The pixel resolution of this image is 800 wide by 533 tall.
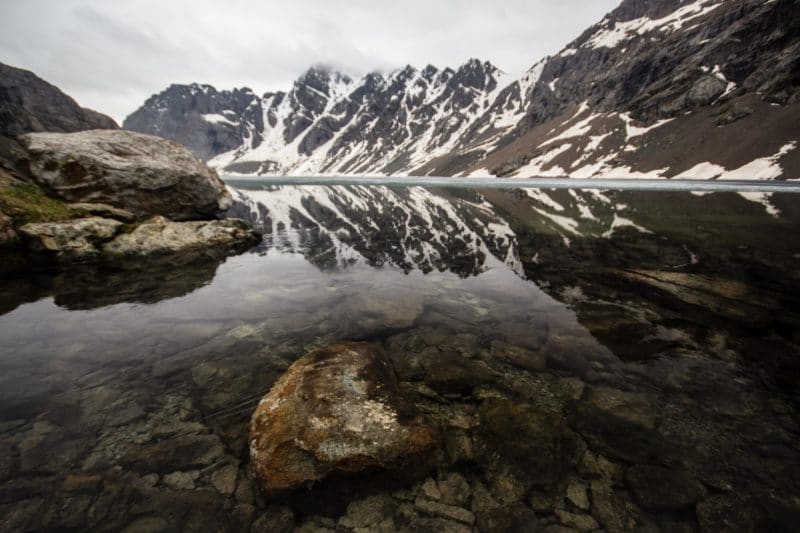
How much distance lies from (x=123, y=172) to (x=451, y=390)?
2660 cm

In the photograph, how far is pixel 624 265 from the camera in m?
16.5

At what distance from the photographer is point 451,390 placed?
7.55 meters

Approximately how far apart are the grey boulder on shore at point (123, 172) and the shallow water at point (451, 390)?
28.9 ft

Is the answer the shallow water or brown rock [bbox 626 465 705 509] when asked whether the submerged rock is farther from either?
brown rock [bbox 626 465 705 509]

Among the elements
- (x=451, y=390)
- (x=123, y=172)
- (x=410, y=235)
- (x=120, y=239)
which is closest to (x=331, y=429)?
(x=451, y=390)

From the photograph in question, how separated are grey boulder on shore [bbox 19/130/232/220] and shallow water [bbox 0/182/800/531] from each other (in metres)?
8.79

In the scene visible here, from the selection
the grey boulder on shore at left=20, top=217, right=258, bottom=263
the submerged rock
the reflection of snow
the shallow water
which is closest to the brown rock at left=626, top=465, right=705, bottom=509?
the shallow water

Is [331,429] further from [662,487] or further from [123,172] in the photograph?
[123,172]

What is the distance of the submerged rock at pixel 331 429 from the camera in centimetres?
529

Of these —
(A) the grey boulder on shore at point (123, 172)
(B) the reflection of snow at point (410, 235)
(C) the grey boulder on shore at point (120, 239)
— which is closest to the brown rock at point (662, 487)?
(B) the reflection of snow at point (410, 235)

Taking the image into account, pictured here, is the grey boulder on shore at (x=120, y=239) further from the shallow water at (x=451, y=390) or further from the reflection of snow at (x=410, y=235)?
the reflection of snow at (x=410, y=235)

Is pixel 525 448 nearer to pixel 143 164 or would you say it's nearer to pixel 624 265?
pixel 624 265

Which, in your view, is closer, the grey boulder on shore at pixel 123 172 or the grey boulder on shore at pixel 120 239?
the grey boulder on shore at pixel 120 239

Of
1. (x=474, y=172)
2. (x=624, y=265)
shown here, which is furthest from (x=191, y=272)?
(x=474, y=172)
